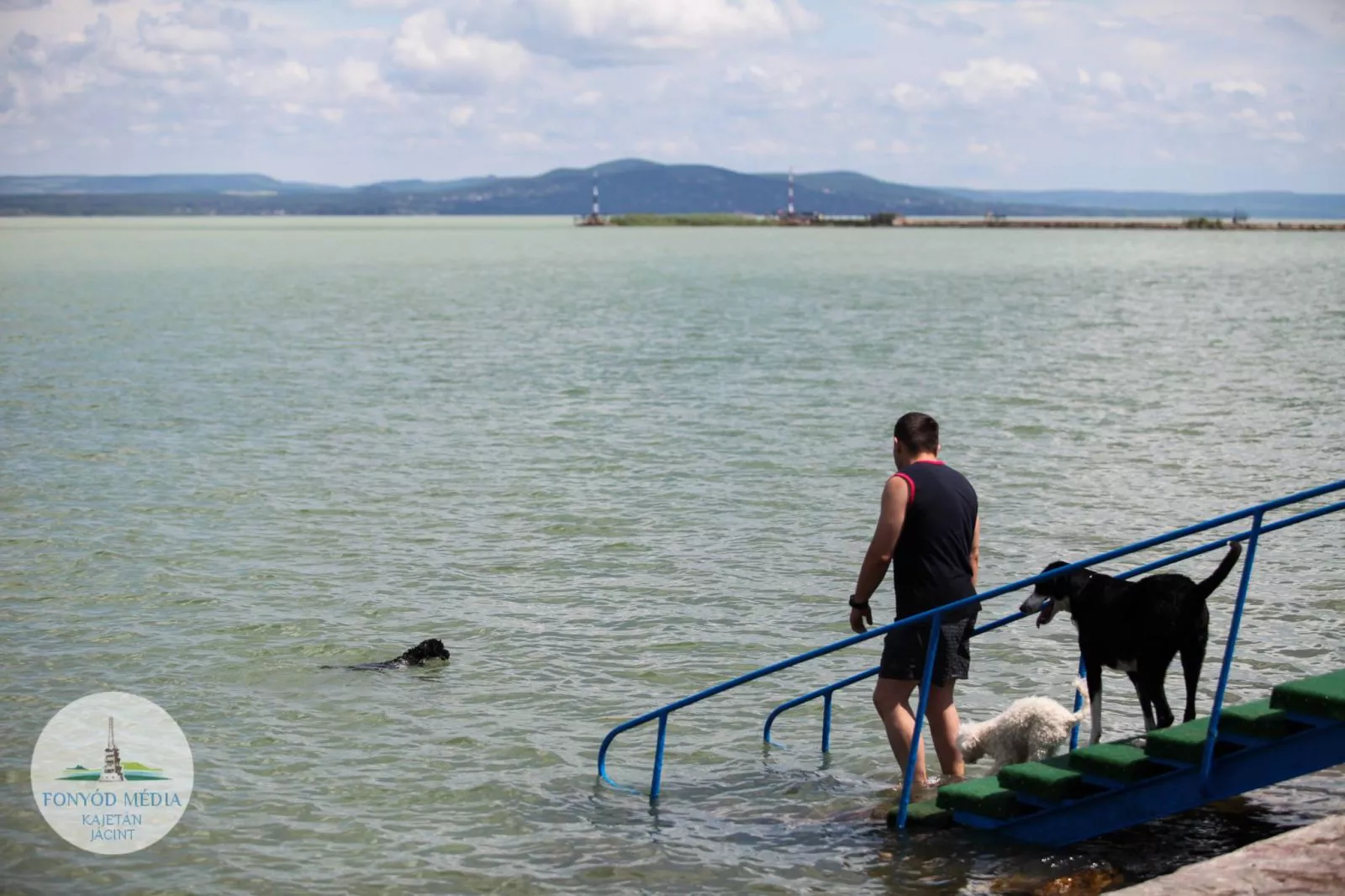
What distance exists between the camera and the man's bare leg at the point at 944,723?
859 centimetres

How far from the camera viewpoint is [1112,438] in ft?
90.2

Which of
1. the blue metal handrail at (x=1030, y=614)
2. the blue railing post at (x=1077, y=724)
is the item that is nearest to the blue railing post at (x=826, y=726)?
the blue metal handrail at (x=1030, y=614)

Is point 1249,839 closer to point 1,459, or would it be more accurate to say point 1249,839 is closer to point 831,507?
point 831,507

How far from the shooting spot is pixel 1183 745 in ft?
25.3

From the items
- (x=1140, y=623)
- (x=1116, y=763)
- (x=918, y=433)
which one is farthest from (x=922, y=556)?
(x=1116, y=763)

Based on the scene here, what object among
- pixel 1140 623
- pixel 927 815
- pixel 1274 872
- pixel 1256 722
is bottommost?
pixel 927 815

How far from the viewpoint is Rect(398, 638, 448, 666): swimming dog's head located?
13.2 m

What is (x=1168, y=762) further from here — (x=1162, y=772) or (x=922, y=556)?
(x=922, y=556)

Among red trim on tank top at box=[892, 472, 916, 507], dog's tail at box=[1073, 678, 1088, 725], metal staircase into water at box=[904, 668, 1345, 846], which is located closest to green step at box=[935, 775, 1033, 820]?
Answer: metal staircase into water at box=[904, 668, 1345, 846]

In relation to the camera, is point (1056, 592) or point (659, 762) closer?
point (1056, 592)

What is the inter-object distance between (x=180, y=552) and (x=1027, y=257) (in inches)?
5148

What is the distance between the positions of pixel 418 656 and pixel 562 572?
3.82 metres

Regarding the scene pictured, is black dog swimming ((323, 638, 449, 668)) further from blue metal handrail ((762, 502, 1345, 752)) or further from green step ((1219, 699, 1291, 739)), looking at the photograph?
green step ((1219, 699, 1291, 739))

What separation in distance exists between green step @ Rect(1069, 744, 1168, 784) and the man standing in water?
0.84 metres
